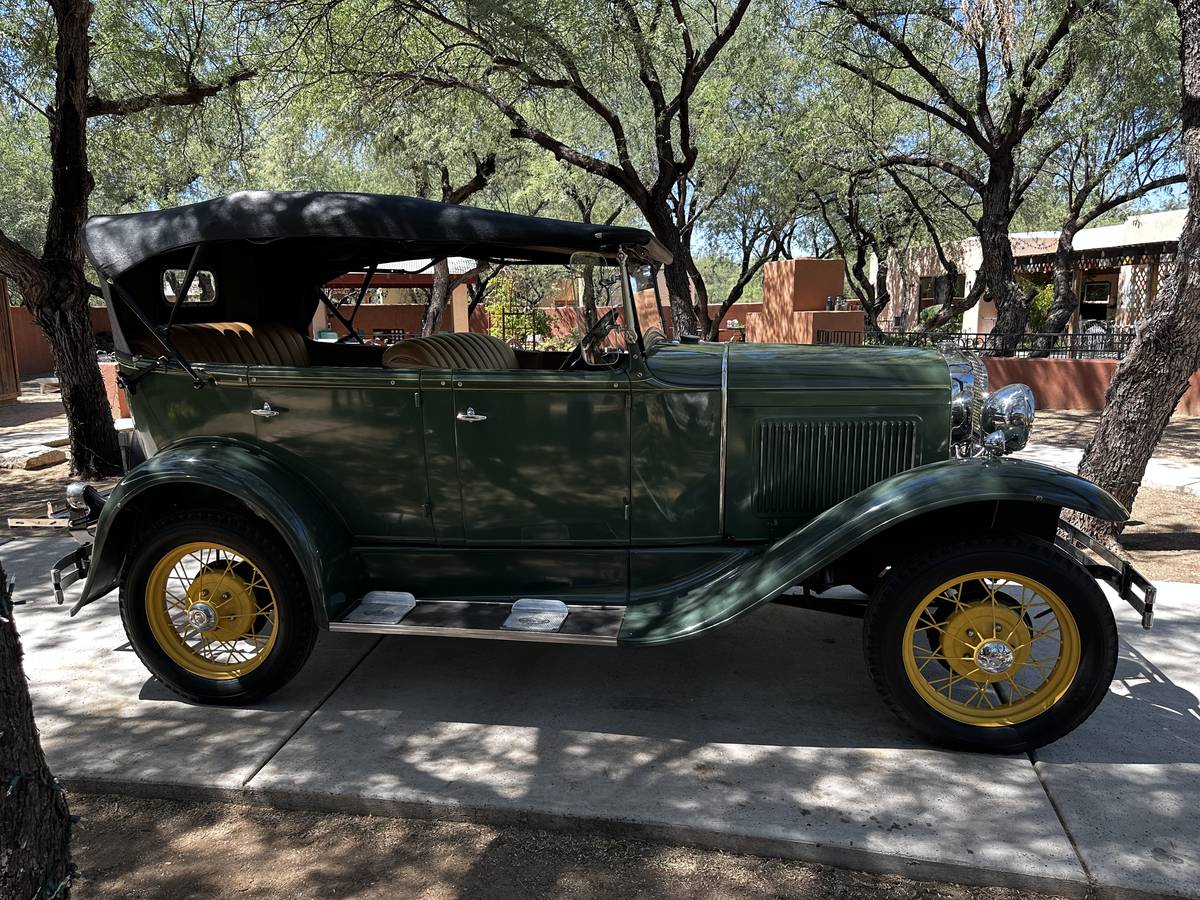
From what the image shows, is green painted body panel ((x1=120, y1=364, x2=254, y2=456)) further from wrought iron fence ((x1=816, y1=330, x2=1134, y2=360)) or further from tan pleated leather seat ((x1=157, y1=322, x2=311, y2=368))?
wrought iron fence ((x1=816, y1=330, x2=1134, y2=360))

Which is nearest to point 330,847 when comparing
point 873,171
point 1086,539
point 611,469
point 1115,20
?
point 611,469

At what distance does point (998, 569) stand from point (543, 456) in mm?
1772

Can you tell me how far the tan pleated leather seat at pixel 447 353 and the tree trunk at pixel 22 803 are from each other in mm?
1991

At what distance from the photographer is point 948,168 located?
1403 cm

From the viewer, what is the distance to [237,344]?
402 centimetres

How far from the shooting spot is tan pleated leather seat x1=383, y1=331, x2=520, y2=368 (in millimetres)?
3781

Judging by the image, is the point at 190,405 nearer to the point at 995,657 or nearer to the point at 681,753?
the point at 681,753

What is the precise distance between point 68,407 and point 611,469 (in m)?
6.37

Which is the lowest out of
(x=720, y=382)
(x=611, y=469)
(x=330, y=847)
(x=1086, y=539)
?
(x=330, y=847)

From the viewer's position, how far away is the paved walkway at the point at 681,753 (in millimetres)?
2672

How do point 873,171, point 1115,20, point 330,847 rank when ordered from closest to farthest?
point 330,847, point 1115,20, point 873,171

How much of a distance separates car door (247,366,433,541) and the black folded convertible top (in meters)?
0.57

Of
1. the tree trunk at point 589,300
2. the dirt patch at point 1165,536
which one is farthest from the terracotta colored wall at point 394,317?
the tree trunk at point 589,300

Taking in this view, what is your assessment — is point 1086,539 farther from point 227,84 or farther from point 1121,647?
point 227,84
